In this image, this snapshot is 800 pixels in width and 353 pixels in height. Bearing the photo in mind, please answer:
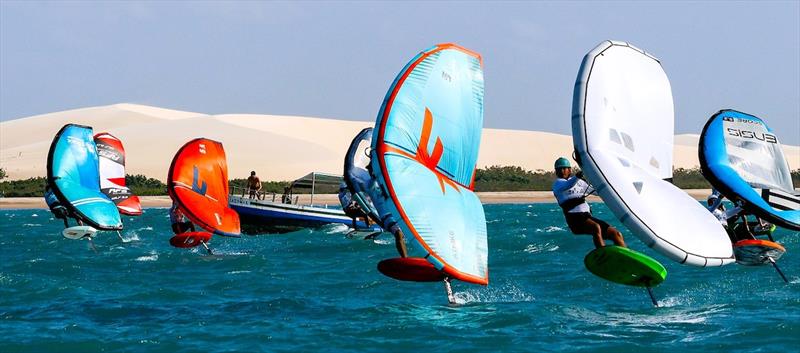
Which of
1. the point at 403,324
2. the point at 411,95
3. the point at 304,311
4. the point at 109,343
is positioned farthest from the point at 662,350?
the point at 109,343

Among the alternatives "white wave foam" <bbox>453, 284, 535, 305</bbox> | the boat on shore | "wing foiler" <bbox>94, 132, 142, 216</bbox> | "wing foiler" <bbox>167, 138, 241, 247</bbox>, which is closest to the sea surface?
"white wave foam" <bbox>453, 284, 535, 305</bbox>

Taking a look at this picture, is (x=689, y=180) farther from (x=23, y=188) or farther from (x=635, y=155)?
(x=635, y=155)

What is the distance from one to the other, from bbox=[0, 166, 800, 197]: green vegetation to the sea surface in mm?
48095

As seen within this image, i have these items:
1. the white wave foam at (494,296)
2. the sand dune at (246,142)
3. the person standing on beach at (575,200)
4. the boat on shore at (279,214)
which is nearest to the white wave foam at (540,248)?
the boat on shore at (279,214)

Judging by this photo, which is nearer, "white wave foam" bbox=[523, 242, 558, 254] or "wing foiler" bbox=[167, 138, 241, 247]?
"wing foiler" bbox=[167, 138, 241, 247]

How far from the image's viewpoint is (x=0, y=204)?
218 ft

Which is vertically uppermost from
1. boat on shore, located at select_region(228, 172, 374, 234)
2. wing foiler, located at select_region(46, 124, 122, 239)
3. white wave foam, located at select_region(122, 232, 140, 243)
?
wing foiler, located at select_region(46, 124, 122, 239)

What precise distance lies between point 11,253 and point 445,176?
16.5 metres

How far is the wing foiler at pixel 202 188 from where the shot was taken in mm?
25297

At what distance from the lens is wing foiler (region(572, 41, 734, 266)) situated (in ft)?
39.1

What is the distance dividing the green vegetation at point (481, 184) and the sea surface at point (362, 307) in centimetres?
4810

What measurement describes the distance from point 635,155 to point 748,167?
4.17 metres

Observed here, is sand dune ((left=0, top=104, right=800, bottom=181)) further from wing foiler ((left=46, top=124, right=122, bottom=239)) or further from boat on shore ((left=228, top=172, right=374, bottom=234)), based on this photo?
wing foiler ((left=46, top=124, right=122, bottom=239))

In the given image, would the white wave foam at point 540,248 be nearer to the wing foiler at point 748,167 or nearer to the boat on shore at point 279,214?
the boat on shore at point 279,214
